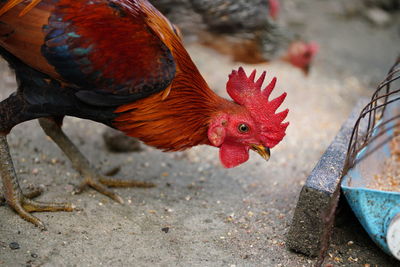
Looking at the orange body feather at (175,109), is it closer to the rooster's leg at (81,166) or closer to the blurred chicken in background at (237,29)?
the rooster's leg at (81,166)

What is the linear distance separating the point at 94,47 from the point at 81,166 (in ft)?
4.13

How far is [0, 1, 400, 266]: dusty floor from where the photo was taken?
2.93 meters

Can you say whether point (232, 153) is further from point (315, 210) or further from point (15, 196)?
point (15, 196)

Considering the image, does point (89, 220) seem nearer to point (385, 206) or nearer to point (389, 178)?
point (385, 206)

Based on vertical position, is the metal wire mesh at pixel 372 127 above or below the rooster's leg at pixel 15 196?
above

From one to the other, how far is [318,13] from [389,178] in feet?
18.9

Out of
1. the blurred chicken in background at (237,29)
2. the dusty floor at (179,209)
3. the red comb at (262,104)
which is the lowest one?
the dusty floor at (179,209)

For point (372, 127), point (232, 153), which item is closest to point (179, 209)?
point (232, 153)

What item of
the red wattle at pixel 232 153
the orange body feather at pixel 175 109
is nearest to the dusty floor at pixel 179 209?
the red wattle at pixel 232 153

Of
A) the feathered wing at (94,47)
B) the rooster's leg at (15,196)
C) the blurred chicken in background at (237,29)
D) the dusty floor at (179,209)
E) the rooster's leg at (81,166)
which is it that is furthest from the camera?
the blurred chicken in background at (237,29)

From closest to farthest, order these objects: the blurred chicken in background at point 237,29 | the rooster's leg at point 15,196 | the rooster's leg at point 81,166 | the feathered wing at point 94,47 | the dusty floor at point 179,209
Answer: the feathered wing at point 94,47, the dusty floor at point 179,209, the rooster's leg at point 15,196, the rooster's leg at point 81,166, the blurred chicken in background at point 237,29

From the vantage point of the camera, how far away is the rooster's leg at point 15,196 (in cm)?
308

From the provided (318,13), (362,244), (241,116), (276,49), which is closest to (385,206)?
(362,244)

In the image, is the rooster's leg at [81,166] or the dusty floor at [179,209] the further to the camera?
the rooster's leg at [81,166]
